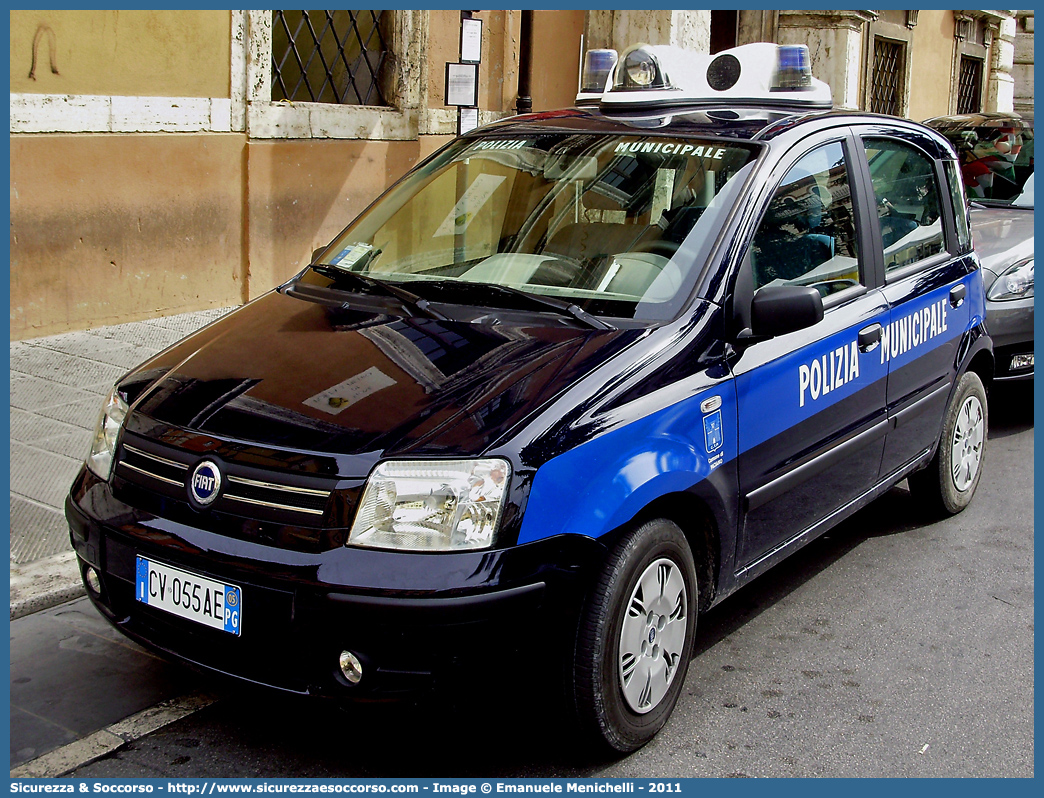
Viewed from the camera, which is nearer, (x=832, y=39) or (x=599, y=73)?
(x=599, y=73)

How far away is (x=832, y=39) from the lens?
17.5 metres

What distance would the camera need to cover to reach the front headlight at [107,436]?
10.9 ft

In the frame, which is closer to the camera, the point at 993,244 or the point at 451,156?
the point at 451,156

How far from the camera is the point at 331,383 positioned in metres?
3.16

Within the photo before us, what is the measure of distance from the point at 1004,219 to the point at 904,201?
3711mm

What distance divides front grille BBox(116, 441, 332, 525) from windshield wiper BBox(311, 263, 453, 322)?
875mm

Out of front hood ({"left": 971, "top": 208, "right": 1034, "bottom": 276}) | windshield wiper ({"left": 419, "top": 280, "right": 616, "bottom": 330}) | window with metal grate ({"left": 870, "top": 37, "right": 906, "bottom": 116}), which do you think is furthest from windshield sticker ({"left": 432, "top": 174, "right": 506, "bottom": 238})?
window with metal grate ({"left": 870, "top": 37, "right": 906, "bottom": 116})

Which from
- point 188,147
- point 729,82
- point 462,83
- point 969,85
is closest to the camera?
point 729,82

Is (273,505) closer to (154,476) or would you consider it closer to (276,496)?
(276,496)

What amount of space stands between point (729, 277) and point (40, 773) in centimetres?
244

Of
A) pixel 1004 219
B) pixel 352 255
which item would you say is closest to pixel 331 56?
pixel 1004 219

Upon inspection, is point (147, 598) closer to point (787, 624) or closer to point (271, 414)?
point (271, 414)
